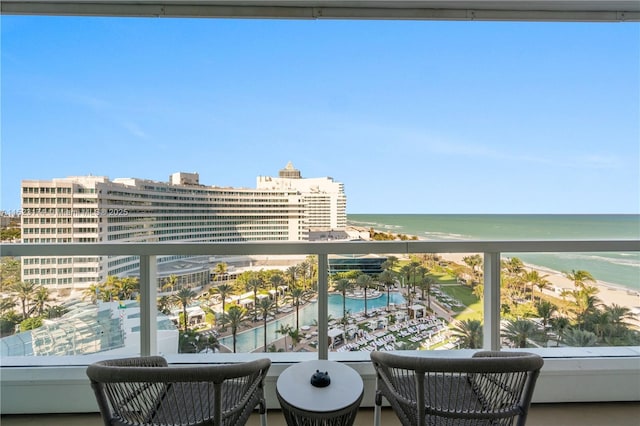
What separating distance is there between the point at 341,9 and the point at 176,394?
282 centimetres

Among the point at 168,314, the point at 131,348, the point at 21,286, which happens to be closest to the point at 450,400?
the point at 168,314

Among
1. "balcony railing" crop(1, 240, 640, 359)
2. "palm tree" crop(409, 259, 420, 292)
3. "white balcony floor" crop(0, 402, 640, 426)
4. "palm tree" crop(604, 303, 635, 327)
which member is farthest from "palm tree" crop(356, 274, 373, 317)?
"palm tree" crop(604, 303, 635, 327)

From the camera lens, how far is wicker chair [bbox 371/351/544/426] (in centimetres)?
94

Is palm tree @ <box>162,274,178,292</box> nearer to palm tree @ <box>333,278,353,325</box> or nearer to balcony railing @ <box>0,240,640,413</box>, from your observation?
balcony railing @ <box>0,240,640,413</box>

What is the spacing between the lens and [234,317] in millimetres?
1938

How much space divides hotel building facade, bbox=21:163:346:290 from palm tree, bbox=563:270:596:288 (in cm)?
195

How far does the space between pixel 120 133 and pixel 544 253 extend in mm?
4647

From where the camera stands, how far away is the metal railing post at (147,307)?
1876 mm

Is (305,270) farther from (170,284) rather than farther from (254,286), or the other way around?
(170,284)

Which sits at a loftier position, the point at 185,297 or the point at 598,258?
the point at 598,258

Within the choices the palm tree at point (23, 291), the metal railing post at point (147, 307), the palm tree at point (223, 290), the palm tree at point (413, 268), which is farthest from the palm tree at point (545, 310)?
the palm tree at point (23, 291)

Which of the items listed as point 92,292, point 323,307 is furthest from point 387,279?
point 92,292

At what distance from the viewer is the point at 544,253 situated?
1962 mm

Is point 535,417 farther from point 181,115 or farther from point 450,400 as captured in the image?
point 181,115
